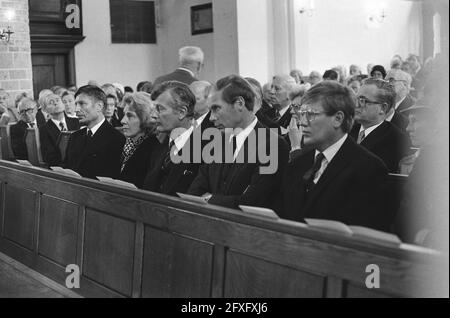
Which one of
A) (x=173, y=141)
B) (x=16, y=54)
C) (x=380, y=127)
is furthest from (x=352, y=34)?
(x=173, y=141)

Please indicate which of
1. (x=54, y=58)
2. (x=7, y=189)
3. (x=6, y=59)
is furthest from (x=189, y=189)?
(x=54, y=58)

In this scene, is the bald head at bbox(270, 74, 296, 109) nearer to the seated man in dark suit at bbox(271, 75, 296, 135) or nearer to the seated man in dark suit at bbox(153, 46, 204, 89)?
the seated man in dark suit at bbox(271, 75, 296, 135)

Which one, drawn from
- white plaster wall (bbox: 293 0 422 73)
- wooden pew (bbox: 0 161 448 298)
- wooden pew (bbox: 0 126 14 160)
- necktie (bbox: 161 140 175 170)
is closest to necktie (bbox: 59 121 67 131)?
wooden pew (bbox: 0 126 14 160)

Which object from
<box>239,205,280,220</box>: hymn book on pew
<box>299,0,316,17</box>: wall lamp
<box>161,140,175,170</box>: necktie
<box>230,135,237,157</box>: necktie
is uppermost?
<box>299,0,316,17</box>: wall lamp

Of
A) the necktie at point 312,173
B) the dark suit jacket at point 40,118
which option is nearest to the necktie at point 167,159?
the necktie at point 312,173

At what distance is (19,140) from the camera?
27.9 ft

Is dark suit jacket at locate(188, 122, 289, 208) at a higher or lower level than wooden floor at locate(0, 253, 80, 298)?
higher

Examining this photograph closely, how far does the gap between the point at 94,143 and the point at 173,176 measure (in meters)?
1.02

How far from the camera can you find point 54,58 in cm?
1549

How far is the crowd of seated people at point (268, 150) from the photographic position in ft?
11.5

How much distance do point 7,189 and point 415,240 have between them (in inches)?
151

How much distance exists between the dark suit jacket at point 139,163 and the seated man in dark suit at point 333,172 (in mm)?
1432

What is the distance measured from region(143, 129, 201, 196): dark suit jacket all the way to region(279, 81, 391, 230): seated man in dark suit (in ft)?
3.07

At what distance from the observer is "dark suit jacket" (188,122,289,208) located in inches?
158
